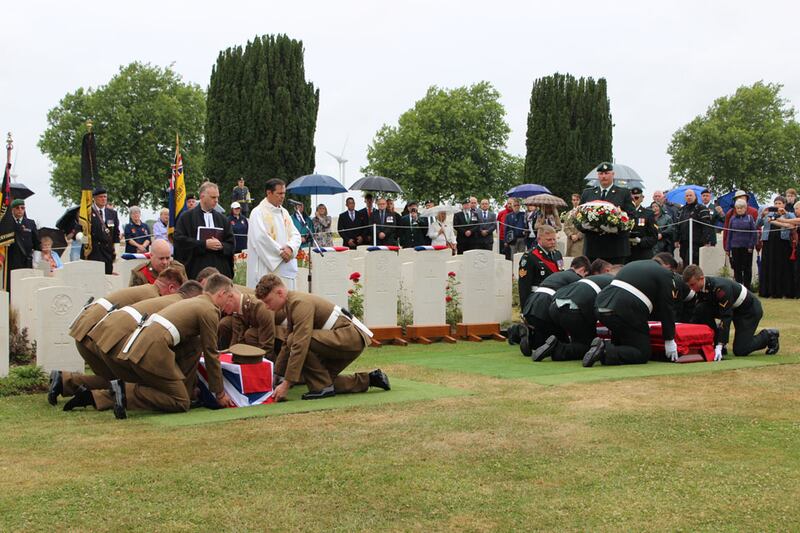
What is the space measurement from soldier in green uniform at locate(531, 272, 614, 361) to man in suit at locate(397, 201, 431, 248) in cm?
912

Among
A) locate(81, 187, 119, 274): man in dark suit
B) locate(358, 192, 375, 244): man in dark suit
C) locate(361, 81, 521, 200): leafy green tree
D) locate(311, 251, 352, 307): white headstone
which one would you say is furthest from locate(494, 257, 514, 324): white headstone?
locate(361, 81, 521, 200): leafy green tree

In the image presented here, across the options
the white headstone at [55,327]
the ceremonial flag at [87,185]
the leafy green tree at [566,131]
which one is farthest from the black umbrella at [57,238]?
the leafy green tree at [566,131]

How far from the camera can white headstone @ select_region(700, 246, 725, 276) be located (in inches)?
830

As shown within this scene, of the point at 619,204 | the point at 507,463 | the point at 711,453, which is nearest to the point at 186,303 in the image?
the point at 507,463

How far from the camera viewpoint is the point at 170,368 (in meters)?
8.62

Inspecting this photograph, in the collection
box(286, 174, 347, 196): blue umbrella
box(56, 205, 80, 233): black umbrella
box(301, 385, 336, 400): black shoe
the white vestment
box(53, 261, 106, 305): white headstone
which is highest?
box(286, 174, 347, 196): blue umbrella

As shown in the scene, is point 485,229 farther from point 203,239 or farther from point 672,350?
point 672,350

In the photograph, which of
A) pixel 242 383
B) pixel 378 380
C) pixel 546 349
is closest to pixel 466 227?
Result: pixel 546 349

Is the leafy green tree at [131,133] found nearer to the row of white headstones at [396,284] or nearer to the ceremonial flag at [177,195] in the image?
the ceremonial flag at [177,195]

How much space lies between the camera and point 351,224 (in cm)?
2069

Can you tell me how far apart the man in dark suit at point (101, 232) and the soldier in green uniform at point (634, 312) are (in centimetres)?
827

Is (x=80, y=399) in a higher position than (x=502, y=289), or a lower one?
lower

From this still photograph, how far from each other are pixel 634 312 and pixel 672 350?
0.73m

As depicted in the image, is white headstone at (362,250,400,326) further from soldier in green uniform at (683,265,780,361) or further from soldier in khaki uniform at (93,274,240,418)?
soldier in khaki uniform at (93,274,240,418)
